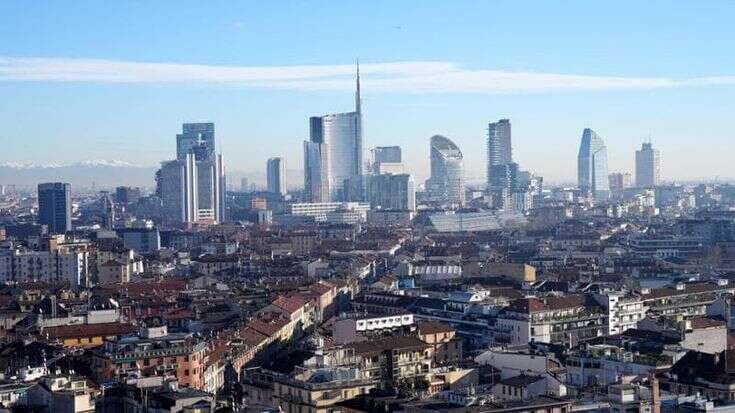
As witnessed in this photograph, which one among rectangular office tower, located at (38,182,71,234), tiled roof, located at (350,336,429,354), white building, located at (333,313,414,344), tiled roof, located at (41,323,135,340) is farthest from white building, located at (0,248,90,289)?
rectangular office tower, located at (38,182,71,234)

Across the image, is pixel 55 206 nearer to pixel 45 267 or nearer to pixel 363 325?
pixel 45 267

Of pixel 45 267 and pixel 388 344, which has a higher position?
pixel 45 267

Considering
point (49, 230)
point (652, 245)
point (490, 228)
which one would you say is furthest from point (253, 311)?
point (490, 228)

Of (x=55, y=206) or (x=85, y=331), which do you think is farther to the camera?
(x=55, y=206)

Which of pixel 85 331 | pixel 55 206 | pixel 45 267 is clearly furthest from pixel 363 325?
pixel 55 206

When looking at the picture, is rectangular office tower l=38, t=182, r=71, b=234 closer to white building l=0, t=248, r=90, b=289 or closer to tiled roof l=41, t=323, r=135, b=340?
white building l=0, t=248, r=90, b=289

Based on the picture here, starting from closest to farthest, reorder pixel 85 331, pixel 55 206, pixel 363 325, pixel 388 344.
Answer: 1. pixel 388 344
2. pixel 85 331
3. pixel 363 325
4. pixel 55 206

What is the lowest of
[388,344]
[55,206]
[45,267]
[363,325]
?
[363,325]

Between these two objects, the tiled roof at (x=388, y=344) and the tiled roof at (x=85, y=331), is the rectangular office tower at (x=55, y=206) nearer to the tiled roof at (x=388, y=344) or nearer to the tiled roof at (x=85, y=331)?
the tiled roof at (x=85, y=331)

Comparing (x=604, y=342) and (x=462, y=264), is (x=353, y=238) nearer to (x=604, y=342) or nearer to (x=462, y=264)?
(x=462, y=264)
